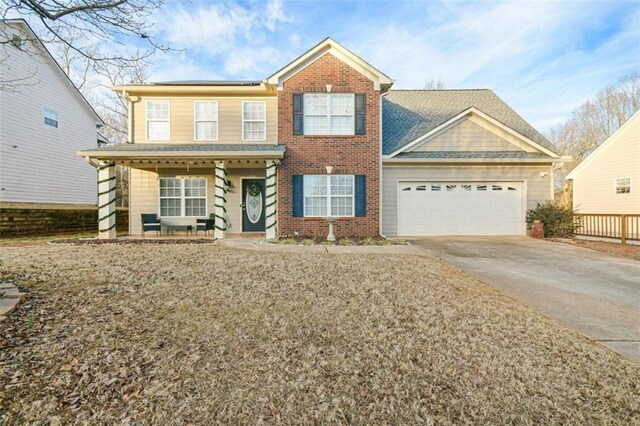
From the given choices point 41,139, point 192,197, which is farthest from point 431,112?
point 41,139

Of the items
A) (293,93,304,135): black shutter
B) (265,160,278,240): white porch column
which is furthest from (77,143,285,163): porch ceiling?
(293,93,304,135): black shutter

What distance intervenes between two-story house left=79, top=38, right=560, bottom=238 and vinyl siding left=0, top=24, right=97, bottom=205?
5731mm

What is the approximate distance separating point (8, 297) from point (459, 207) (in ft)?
40.8

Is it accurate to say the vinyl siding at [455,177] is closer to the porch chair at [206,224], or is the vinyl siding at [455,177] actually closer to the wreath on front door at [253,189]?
the wreath on front door at [253,189]

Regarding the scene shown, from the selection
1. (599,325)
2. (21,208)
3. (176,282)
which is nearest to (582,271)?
(599,325)

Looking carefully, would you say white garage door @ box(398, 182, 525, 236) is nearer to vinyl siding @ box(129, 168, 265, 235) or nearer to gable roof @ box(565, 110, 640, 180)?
vinyl siding @ box(129, 168, 265, 235)

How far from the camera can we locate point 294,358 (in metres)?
2.91

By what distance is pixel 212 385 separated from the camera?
251 cm

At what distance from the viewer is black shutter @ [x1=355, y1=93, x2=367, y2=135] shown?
36.8 feet

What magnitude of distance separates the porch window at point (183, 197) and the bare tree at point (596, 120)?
2853 cm

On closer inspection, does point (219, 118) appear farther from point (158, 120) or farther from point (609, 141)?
point (609, 141)

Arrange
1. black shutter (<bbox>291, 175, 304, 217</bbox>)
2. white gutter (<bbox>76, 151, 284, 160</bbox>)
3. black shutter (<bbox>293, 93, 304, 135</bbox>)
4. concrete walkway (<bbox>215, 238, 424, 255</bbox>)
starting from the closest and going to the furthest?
concrete walkway (<bbox>215, 238, 424, 255</bbox>)
white gutter (<bbox>76, 151, 284, 160</bbox>)
black shutter (<bbox>291, 175, 304, 217</bbox>)
black shutter (<bbox>293, 93, 304, 135</bbox>)

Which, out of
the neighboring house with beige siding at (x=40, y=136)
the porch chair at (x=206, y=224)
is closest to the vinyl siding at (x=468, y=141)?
the porch chair at (x=206, y=224)

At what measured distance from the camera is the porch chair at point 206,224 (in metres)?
11.0
